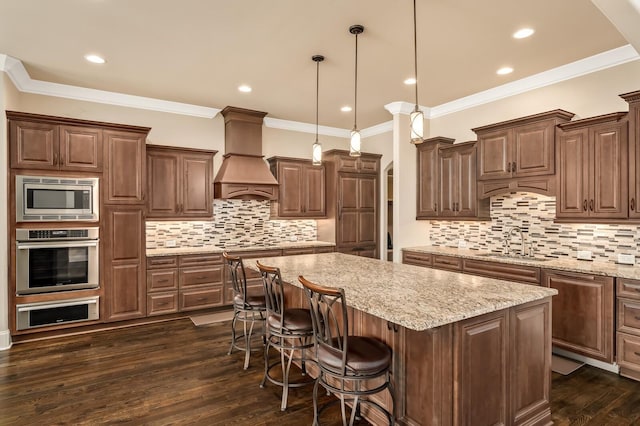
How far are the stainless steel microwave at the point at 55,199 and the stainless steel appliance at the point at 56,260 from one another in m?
0.16

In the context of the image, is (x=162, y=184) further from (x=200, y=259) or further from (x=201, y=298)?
(x=201, y=298)

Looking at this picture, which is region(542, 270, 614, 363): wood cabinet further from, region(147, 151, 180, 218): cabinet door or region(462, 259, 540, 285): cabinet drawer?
region(147, 151, 180, 218): cabinet door

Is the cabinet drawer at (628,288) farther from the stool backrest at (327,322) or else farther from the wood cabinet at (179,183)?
the wood cabinet at (179,183)

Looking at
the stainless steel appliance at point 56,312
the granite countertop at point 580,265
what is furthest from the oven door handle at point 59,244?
the granite countertop at point 580,265

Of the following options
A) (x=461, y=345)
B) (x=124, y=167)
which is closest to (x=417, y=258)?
(x=461, y=345)

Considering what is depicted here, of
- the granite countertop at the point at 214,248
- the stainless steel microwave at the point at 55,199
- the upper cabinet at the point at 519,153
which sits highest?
the upper cabinet at the point at 519,153

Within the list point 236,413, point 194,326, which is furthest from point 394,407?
point 194,326

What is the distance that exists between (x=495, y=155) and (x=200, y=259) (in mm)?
4212

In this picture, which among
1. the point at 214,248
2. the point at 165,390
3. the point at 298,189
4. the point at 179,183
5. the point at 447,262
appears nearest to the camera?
the point at 165,390

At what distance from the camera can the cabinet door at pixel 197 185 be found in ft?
17.1

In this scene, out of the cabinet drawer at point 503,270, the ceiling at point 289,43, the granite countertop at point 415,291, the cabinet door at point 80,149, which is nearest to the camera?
the granite countertop at point 415,291

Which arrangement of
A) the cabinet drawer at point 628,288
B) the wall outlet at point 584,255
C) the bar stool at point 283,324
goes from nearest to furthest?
the bar stool at point 283,324 < the cabinet drawer at point 628,288 < the wall outlet at point 584,255

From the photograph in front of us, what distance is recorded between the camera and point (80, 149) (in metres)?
4.25

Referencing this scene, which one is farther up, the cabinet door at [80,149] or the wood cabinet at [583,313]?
the cabinet door at [80,149]
